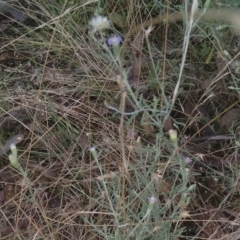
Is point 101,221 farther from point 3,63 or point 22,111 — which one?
point 3,63

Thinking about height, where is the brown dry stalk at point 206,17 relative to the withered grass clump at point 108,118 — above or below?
above

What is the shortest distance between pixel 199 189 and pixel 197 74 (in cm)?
38

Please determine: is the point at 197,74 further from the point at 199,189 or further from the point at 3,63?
the point at 3,63

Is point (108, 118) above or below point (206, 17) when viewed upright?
below

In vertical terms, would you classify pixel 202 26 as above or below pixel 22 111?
above

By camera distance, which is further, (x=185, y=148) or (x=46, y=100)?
(x=46, y=100)

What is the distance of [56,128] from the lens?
1781 mm

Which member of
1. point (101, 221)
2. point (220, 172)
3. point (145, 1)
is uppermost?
point (145, 1)

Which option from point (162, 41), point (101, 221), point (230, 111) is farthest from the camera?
point (162, 41)

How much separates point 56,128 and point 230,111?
523mm

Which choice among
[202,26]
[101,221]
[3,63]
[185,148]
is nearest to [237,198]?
[185,148]

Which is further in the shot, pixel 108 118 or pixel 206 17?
pixel 108 118

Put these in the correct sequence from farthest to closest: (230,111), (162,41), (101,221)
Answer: (162,41) < (230,111) < (101,221)

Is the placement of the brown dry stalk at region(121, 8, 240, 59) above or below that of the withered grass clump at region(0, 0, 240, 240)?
above
